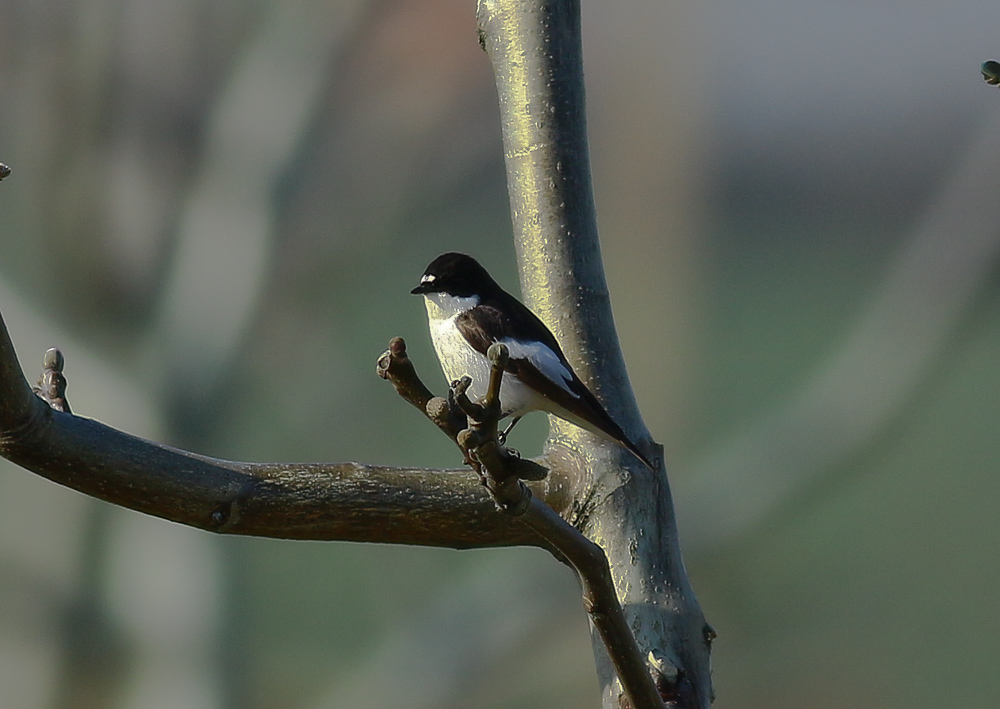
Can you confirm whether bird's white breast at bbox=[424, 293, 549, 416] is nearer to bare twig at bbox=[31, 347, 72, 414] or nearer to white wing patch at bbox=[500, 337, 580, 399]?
white wing patch at bbox=[500, 337, 580, 399]

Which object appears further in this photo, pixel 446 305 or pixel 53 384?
pixel 446 305

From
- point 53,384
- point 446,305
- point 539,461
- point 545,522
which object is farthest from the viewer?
point 446,305

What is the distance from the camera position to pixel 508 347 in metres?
0.64

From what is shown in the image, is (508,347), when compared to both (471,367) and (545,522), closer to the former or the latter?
(471,367)

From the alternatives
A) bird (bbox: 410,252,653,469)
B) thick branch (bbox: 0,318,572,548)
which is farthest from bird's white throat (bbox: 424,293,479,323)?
thick branch (bbox: 0,318,572,548)

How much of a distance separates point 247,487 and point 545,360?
0.73ft

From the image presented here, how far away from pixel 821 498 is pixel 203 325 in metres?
1.42

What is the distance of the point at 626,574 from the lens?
616 millimetres

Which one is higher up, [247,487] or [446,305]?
[446,305]

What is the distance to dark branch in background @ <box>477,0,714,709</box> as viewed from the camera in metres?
0.60

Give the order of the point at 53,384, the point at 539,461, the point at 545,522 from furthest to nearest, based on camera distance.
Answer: the point at 539,461 → the point at 53,384 → the point at 545,522

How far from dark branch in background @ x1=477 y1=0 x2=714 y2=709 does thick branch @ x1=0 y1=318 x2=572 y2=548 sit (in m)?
0.07

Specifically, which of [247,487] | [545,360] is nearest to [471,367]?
[545,360]

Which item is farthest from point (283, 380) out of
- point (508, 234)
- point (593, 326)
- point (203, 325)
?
point (593, 326)
